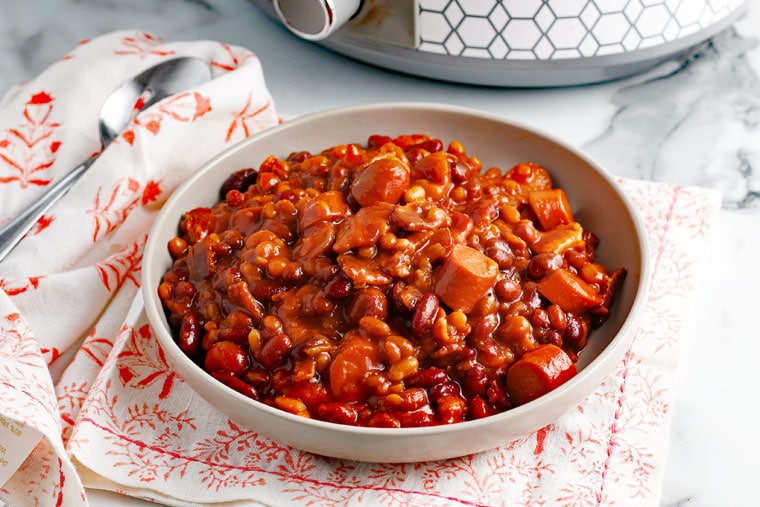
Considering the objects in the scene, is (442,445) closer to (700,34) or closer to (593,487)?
(593,487)

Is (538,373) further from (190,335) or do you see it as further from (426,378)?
(190,335)

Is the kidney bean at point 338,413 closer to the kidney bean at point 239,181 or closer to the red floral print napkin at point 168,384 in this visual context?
the red floral print napkin at point 168,384

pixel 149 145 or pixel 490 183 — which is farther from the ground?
pixel 490 183

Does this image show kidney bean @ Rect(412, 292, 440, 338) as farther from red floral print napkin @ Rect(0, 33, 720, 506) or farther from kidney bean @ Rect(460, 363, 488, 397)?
red floral print napkin @ Rect(0, 33, 720, 506)

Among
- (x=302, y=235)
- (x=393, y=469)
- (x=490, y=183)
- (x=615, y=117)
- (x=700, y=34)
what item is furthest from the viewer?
(x=615, y=117)

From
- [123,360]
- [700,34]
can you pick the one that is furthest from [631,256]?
[123,360]

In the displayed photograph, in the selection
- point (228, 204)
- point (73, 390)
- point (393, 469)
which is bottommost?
point (73, 390)
